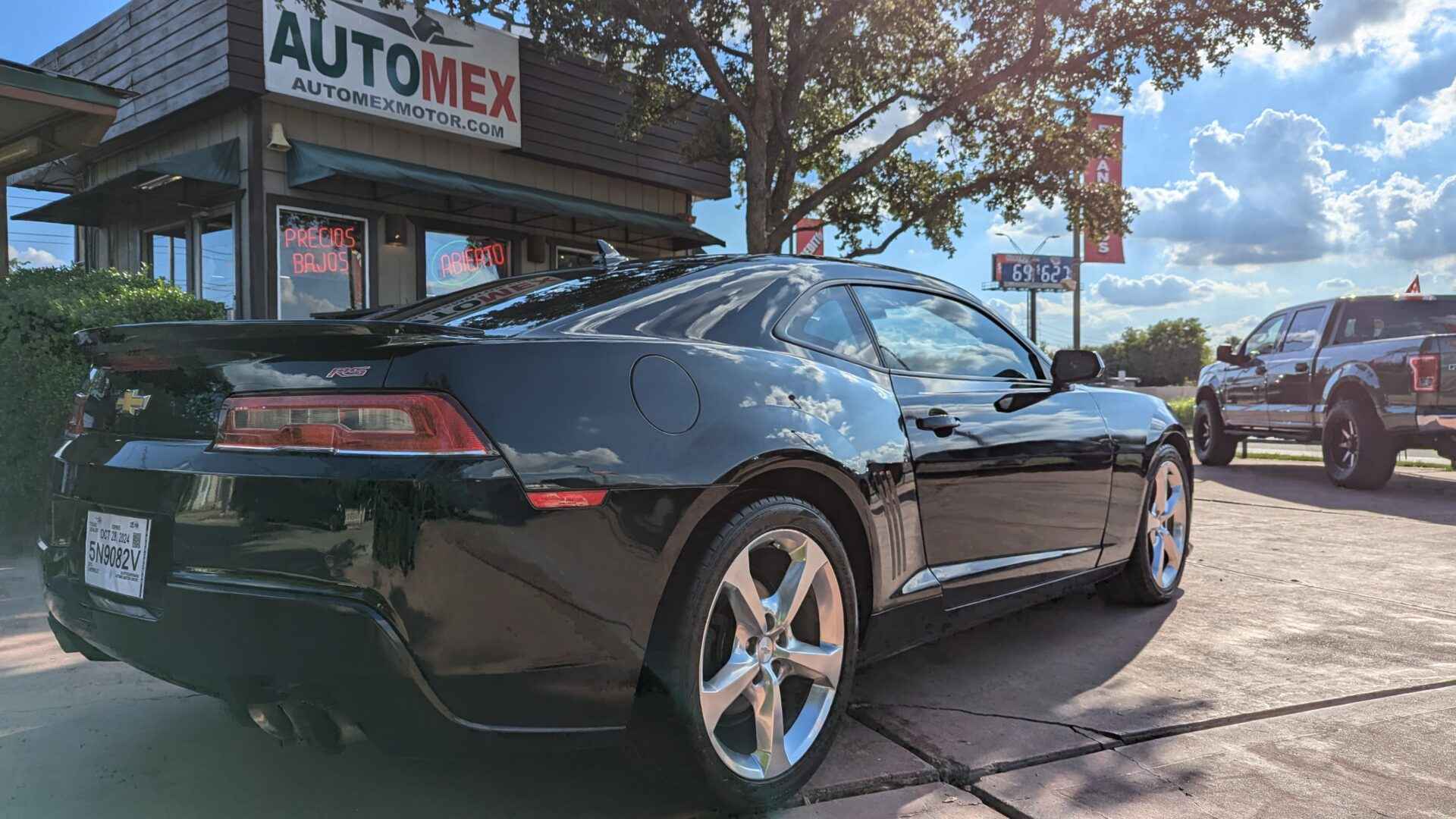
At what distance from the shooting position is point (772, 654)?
2.39 meters

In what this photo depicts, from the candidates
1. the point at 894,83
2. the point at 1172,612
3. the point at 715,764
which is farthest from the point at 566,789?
the point at 894,83

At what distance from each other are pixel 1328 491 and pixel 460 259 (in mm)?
9697

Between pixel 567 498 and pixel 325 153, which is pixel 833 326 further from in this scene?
pixel 325 153

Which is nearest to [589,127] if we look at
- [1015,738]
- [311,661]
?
[1015,738]

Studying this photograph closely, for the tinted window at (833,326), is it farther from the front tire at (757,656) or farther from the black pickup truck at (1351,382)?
the black pickup truck at (1351,382)

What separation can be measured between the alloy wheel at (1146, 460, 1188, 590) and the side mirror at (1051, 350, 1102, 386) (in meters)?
0.81

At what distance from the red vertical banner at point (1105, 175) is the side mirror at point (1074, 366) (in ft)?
32.6

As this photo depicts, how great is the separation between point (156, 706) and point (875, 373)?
250 cm

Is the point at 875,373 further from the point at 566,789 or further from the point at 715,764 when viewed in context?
the point at 566,789

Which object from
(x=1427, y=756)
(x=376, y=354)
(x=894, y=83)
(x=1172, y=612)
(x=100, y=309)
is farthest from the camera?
(x=894, y=83)

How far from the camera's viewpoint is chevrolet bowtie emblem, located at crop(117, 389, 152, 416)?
2.20 m

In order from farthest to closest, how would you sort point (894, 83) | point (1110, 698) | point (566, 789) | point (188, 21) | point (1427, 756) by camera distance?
point (894, 83)
point (188, 21)
point (1110, 698)
point (1427, 756)
point (566, 789)

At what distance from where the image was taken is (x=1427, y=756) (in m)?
2.73

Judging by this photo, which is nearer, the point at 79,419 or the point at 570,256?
the point at 79,419
